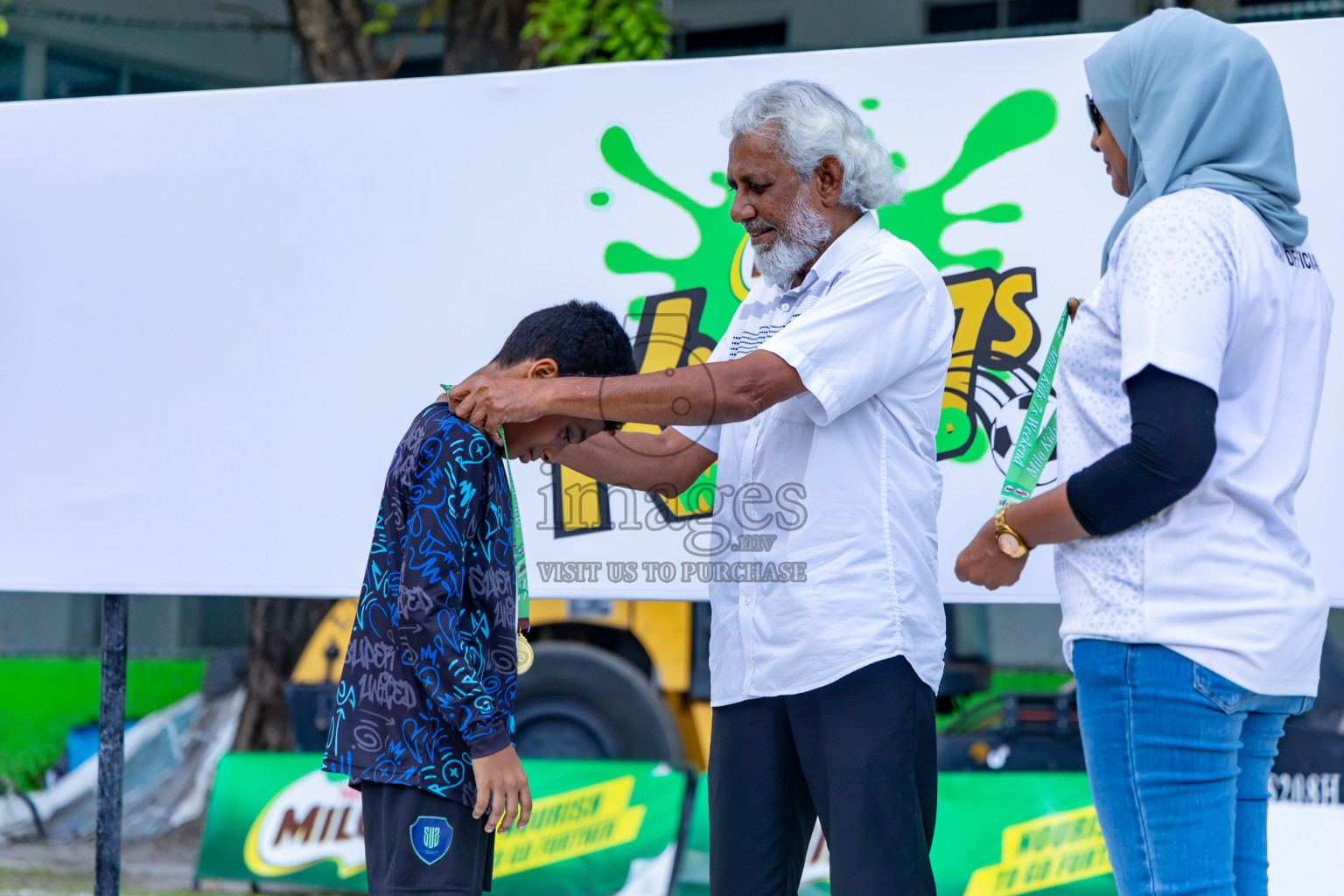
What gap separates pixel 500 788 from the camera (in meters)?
1.77

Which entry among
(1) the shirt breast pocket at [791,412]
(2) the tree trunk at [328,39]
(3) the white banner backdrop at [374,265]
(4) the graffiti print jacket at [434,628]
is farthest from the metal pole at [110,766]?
(2) the tree trunk at [328,39]

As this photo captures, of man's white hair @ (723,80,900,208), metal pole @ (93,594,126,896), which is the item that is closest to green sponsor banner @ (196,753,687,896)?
metal pole @ (93,594,126,896)

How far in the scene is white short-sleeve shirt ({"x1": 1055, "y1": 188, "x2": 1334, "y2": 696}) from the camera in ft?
4.78

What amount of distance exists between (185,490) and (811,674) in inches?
76.4

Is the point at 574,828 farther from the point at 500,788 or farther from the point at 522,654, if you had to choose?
the point at 500,788

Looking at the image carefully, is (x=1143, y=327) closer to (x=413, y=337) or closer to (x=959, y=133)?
(x=959, y=133)

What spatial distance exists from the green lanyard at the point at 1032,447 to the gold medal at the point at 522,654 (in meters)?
0.83

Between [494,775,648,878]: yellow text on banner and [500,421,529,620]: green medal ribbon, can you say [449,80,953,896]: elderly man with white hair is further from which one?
[494,775,648,878]: yellow text on banner

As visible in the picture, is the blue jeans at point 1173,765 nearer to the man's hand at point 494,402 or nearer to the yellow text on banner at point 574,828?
the man's hand at point 494,402

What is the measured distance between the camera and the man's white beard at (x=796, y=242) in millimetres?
1980

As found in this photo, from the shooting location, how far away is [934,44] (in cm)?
273

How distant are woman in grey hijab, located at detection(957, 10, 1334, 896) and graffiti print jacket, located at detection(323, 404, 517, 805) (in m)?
0.84

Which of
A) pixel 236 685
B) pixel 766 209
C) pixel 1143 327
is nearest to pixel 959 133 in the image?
pixel 766 209

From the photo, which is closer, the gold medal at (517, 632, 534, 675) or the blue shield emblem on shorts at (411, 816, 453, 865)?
the blue shield emblem on shorts at (411, 816, 453, 865)
